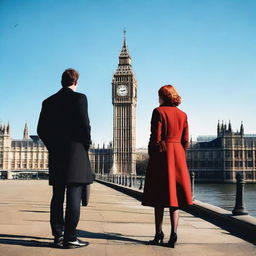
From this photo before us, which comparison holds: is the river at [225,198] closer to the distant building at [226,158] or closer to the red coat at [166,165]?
the red coat at [166,165]

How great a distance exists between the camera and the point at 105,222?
5.87m

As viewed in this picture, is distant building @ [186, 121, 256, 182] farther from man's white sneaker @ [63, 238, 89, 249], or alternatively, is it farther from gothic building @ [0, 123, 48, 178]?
man's white sneaker @ [63, 238, 89, 249]

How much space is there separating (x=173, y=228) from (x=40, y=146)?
9376 centimetres

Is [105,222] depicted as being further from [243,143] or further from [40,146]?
[40,146]

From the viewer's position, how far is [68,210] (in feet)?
12.9

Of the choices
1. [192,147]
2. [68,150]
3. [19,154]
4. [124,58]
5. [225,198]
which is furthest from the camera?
[19,154]

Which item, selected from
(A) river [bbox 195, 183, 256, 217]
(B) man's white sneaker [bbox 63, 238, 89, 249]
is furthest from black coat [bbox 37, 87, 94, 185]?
(A) river [bbox 195, 183, 256, 217]

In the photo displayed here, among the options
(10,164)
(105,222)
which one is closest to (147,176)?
(105,222)

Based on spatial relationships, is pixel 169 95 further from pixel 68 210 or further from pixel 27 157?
pixel 27 157

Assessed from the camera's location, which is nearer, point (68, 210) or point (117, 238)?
point (68, 210)

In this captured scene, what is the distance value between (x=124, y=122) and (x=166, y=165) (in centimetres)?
7683

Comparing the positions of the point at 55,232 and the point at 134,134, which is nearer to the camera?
the point at 55,232

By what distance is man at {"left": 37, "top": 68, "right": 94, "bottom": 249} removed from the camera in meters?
3.94

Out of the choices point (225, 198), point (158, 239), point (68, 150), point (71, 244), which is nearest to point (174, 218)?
point (158, 239)
